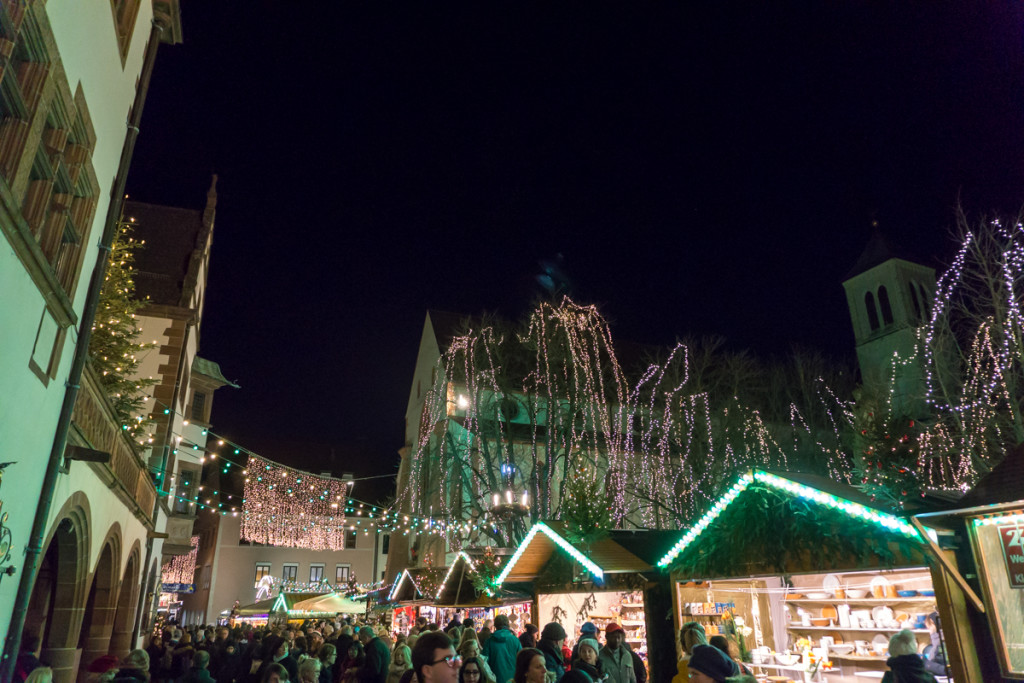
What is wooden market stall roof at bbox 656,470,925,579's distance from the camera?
7.46m

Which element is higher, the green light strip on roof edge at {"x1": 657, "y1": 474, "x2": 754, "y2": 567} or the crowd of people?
the green light strip on roof edge at {"x1": 657, "y1": 474, "x2": 754, "y2": 567}

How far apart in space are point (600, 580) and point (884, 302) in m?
39.8

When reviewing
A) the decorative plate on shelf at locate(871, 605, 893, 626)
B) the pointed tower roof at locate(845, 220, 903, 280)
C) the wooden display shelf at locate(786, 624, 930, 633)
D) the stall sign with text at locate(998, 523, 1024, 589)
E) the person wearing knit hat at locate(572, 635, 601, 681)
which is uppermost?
the pointed tower roof at locate(845, 220, 903, 280)

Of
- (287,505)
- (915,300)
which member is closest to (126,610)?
(287,505)

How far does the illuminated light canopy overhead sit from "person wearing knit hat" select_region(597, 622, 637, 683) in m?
2.49

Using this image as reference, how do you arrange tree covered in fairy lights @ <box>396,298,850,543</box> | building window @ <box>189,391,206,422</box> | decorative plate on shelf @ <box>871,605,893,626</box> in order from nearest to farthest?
1. decorative plate on shelf @ <box>871,605,893,626</box>
2. tree covered in fairy lights @ <box>396,298,850,543</box>
3. building window @ <box>189,391,206,422</box>

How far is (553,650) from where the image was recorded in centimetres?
769

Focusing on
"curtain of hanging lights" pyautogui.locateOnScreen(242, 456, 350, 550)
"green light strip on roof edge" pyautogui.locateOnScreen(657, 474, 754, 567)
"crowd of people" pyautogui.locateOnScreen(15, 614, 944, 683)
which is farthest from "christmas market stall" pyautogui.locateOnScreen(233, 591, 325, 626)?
"green light strip on roof edge" pyautogui.locateOnScreen(657, 474, 754, 567)

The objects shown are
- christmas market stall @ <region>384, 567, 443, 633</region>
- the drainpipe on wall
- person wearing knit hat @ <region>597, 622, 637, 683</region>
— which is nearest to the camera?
person wearing knit hat @ <region>597, 622, 637, 683</region>

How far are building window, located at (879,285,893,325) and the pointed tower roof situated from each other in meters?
1.86

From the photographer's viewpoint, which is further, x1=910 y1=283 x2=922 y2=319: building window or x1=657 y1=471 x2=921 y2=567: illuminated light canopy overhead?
x1=910 y1=283 x2=922 y2=319: building window

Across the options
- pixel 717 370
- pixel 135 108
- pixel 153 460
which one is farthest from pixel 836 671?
pixel 717 370

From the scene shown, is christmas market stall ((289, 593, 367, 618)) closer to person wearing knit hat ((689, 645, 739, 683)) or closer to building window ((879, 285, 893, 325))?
person wearing knit hat ((689, 645, 739, 683))

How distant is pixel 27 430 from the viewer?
686 centimetres
